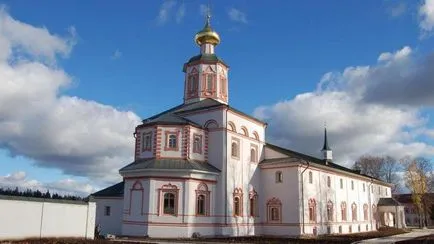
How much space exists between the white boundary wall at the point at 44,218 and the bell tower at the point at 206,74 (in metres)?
16.8

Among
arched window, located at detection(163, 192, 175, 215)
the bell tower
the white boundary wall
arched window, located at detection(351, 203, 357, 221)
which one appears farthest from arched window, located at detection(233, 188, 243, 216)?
arched window, located at detection(351, 203, 357, 221)

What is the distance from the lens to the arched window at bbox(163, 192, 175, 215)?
96.7ft

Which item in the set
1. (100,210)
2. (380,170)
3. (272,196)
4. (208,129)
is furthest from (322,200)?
(380,170)

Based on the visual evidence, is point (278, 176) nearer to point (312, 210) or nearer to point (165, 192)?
point (312, 210)

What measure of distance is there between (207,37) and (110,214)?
1713cm

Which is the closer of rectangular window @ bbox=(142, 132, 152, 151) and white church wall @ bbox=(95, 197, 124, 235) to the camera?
rectangular window @ bbox=(142, 132, 152, 151)

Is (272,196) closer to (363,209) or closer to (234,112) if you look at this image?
(234,112)

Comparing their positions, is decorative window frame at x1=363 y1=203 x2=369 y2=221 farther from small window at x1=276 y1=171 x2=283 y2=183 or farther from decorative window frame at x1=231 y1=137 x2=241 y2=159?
decorative window frame at x1=231 y1=137 x2=241 y2=159

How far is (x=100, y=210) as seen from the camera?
112 feet

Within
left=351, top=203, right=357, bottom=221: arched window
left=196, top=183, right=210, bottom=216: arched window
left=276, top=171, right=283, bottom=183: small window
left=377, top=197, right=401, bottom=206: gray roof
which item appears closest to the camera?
left=196, top=183, right=210, bottom=216: arched window

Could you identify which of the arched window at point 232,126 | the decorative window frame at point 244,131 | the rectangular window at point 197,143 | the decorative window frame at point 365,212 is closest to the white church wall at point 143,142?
the rectangular window at point 197,143

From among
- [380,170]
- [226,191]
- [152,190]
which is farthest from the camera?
[380,170]

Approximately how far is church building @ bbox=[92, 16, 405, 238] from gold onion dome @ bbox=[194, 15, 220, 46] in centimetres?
9

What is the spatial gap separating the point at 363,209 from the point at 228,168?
2176 cm
